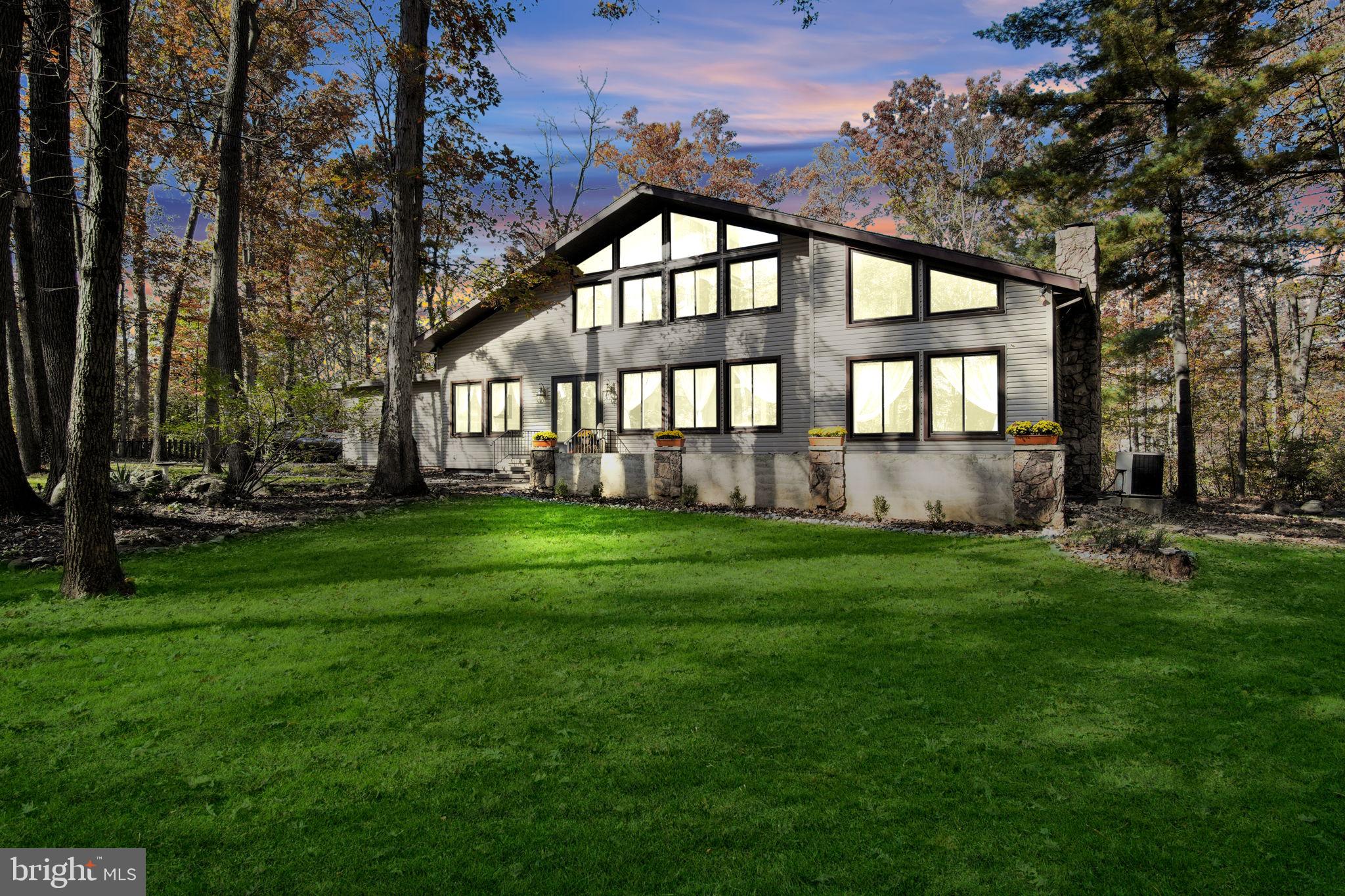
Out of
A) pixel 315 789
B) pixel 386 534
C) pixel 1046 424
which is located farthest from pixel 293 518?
pixel 1046 424

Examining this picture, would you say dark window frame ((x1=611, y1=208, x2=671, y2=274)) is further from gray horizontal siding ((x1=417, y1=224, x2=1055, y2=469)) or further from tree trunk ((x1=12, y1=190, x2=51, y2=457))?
tree trunk ((x1=12, y1=190, x2=51, y2=457))

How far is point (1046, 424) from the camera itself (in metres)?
9.86

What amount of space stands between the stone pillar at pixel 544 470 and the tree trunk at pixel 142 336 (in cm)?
1414

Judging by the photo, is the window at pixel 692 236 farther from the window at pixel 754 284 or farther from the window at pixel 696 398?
the window at pixel 696 398

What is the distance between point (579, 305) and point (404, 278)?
20.6ft

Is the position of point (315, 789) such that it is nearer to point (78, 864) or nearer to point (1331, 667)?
point (78, 864)

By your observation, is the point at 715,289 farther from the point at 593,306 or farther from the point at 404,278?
the point at 404,278

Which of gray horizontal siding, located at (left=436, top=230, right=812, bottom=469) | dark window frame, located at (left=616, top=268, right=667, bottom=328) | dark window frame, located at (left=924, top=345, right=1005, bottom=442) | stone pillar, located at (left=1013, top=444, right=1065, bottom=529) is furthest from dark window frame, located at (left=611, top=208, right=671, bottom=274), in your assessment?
stone pillar, located at (left=1013, top=444, right=1065, bottom=529)

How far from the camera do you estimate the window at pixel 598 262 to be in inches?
735

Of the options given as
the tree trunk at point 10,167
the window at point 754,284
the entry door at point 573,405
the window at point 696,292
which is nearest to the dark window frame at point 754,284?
the window at point 754,284

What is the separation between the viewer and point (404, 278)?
→ 13609mm

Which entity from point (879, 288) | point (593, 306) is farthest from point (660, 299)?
point (879, 288)

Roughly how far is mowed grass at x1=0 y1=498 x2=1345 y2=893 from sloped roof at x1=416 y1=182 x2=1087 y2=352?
795 centimetres
